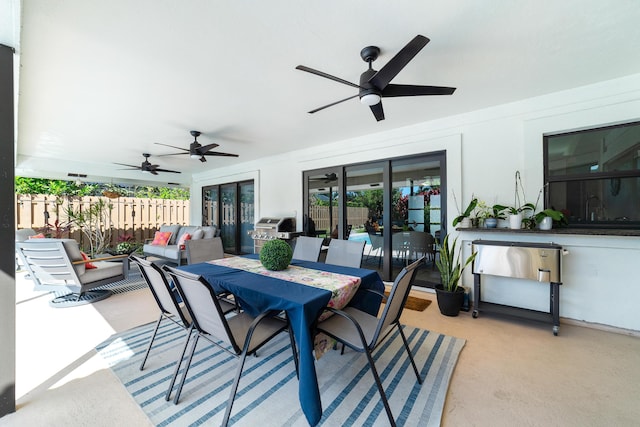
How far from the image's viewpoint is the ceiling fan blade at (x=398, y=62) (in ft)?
4.94

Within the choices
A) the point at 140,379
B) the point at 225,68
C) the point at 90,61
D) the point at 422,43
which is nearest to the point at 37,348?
the point at 140,379

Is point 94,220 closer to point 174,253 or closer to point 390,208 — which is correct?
point 174,253

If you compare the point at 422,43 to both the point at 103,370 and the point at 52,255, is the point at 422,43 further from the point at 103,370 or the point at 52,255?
the point at 52,255

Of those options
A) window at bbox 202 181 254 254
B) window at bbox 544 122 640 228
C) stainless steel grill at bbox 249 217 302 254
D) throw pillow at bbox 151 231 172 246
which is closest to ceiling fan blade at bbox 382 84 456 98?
window at bbox 544 122 640 228

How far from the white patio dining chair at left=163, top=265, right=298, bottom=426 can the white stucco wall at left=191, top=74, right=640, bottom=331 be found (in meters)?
2.90

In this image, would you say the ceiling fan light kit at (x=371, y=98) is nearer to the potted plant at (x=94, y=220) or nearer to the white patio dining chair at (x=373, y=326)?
the white patio dining chair at (x=373, y=326)

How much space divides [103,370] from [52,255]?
6.53 feet

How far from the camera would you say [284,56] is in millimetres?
2094

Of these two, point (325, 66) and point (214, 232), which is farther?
point (214, 232)

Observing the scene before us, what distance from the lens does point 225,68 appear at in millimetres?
2268

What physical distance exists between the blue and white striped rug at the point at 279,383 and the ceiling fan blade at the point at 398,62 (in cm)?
217

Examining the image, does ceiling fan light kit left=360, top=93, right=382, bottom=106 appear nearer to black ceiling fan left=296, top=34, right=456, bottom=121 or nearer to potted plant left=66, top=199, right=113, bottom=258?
black ceiling fan left=296, top=34, right=456, bottom=121

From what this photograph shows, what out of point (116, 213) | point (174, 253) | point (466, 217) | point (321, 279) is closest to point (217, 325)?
point (321, 279)

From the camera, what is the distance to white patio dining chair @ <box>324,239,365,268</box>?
8.38 ft
